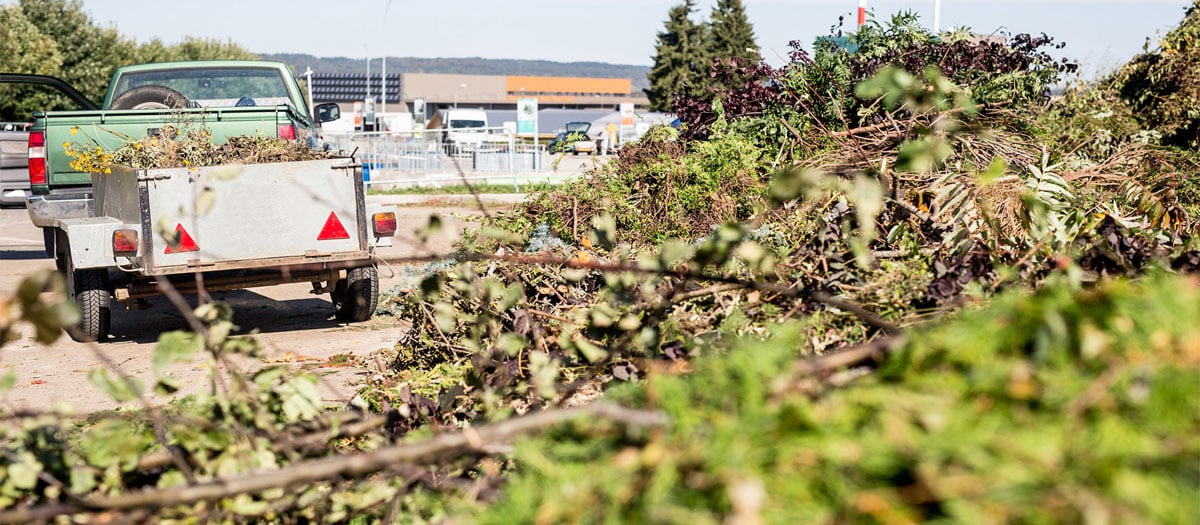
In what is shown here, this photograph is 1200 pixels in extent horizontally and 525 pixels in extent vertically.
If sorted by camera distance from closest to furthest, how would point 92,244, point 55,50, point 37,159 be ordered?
point 92,244 < point 37,159 < point 55,50

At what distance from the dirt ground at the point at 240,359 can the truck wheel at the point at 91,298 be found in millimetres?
161

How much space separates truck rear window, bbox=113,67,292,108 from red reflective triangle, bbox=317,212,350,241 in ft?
13.1

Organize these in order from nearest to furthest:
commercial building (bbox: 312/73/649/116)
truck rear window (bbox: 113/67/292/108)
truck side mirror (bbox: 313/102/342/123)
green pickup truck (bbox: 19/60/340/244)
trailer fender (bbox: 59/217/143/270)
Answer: trailer fender (bbox: 59/217/143/270) < green pickup truck (bbox: 19/60/340/244) < truck rear window (bbox: 113/67/292/108) < truck side mirror (bbox: 313/102/342/123) < commercial building (bbox: 312/73/649/116)

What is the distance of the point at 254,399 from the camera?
111 inches

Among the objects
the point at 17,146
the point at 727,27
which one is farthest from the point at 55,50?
the point at 727,27

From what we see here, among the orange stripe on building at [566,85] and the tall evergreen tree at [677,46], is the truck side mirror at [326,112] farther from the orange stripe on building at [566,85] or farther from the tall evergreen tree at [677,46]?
the orange stripe on building at [566,85]

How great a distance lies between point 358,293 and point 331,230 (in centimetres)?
98

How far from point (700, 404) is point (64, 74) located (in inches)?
1789

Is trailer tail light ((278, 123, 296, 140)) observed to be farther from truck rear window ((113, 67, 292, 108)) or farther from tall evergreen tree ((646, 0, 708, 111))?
tall evergreen tree ((646, 0, 708, 111))

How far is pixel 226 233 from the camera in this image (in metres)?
7.38

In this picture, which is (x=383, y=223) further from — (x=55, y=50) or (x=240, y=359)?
(x=55, y=50)

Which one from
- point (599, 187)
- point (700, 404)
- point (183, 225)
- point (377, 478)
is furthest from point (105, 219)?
point (700, 404)

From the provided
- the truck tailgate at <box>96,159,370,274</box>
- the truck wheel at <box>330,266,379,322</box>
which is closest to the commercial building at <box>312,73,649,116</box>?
the truck wheel at <box>330,266,379,322</box>

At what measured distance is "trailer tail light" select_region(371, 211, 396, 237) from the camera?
774cm
